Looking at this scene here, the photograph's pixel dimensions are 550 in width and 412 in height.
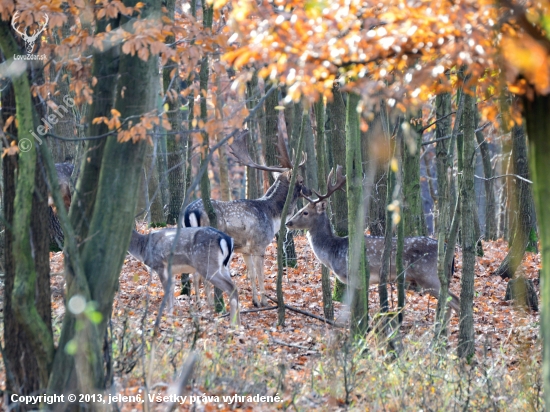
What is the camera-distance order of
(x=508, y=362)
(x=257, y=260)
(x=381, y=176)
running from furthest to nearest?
(x=381, y=176), (x=257, y=260), (x=508, y=362)

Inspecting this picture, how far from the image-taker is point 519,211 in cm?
1396

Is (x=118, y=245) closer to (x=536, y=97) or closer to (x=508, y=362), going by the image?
(x=536, y=97)

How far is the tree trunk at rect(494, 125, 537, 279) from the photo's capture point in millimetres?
13541

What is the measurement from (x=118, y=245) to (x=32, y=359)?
1.17 metres

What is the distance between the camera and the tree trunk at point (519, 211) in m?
13.5

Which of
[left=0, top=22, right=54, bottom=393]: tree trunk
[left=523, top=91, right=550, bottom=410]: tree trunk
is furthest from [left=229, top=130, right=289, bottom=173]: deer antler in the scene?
[left=523, top=91, right=550, bottom=410]: tree trunk

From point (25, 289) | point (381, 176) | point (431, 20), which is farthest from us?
point (381, 176)

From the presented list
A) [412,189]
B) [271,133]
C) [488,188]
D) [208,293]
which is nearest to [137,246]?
[208,293]

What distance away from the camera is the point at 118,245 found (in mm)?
5480

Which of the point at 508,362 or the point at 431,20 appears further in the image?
the point at 508,362

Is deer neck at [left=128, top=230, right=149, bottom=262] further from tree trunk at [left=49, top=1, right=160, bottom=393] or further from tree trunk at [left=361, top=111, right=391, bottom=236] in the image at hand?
tree trunk at [left=49, top=1, right=160, bottom=393]

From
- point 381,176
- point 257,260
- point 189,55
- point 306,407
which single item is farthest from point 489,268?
point 189,55

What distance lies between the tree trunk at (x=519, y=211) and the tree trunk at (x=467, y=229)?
538cm

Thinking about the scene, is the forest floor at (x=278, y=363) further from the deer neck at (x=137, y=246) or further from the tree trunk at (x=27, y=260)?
the deer neck at (x=137, y=246)
